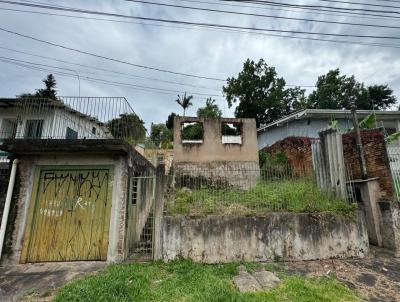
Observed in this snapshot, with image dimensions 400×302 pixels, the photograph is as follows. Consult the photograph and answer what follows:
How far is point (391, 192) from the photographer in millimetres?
7570

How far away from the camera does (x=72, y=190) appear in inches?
271

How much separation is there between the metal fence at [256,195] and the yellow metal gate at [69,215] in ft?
6.64

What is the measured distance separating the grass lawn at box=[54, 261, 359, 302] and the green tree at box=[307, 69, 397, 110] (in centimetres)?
2824

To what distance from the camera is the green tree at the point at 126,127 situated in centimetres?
A: 745

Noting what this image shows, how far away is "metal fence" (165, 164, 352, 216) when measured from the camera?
22.4 feet

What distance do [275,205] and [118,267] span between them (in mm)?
4633

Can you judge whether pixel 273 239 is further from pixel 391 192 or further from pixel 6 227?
pixel 6 227

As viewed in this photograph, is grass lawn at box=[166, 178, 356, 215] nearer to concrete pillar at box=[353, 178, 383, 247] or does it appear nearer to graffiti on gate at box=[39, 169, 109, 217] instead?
concrete pillar at box=[353, 178, 383, 247]

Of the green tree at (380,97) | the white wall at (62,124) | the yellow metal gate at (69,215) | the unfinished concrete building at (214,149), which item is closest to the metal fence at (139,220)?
the yellow metal gate at (69,215)

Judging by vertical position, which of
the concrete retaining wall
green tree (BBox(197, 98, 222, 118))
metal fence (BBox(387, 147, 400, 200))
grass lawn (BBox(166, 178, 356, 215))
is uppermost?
green tree (BBox(197, 98, 222, 118))

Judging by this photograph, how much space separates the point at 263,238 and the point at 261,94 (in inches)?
1036

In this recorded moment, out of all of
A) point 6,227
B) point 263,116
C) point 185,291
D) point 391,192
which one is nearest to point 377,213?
point 391,192

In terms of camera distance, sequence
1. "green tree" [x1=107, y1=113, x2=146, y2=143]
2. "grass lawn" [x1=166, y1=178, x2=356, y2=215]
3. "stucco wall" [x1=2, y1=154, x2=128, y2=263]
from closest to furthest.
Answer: "stucco wall" [x1=2, y1=154, x2=128, y2=263] < "grass lawn" [x1=166, y1=178, x2=356, y2=215] < "green tree" [x1=107, y1=113, x2=146, y2=143]

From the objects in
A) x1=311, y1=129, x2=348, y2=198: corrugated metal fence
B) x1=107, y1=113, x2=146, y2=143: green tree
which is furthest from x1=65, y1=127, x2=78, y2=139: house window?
x1=311, y1=129, x2=348, y2=198: corrugated metal fence
